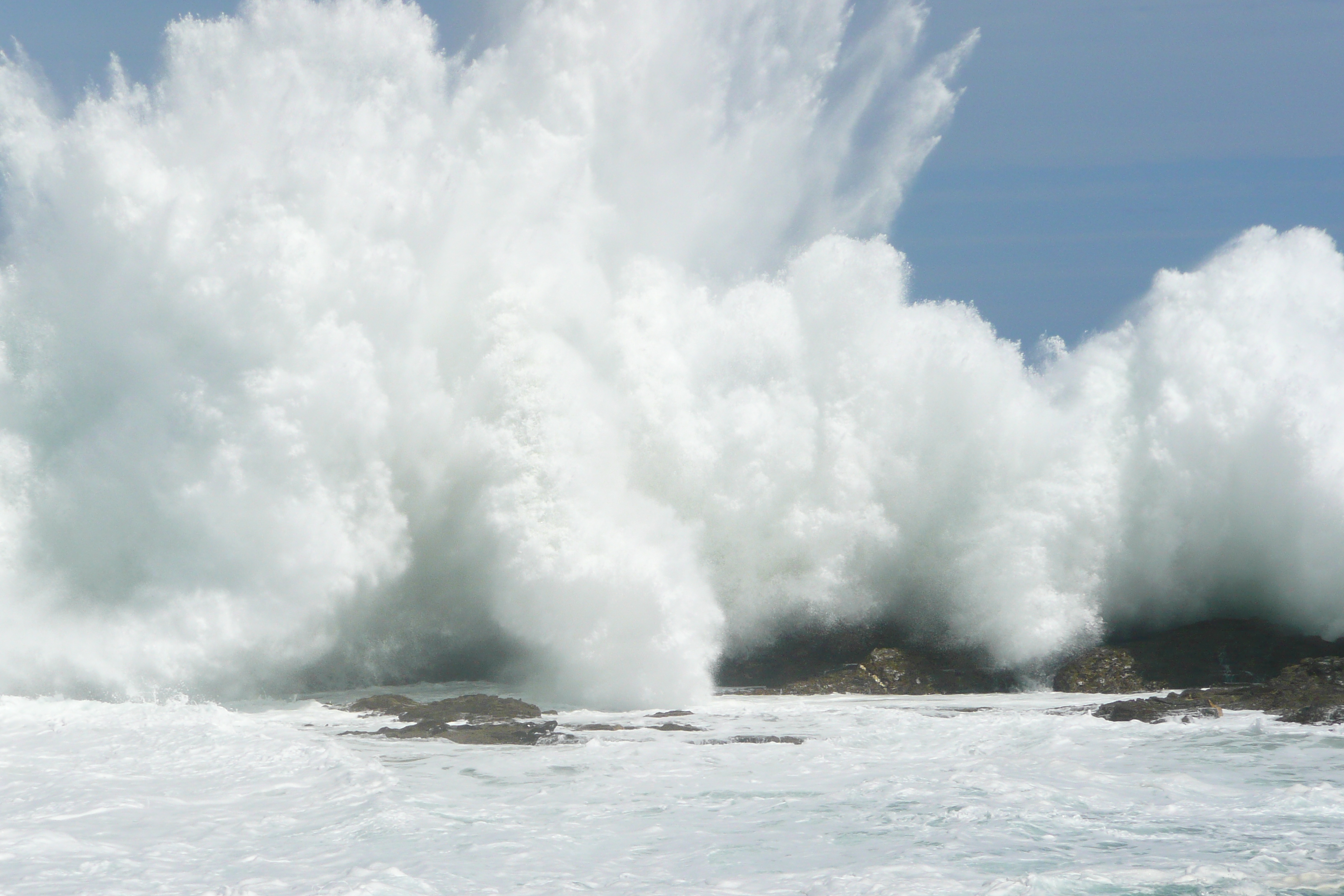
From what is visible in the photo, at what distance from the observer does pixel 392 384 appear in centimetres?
1830

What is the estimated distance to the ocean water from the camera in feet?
24.1

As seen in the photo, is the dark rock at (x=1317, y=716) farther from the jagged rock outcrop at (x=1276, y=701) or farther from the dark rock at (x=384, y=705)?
the dark rock at (x=384, y=705)

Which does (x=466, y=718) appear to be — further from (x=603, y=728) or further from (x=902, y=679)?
(x=902, y=679)

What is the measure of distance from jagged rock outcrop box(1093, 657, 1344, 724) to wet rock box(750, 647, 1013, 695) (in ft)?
9.37

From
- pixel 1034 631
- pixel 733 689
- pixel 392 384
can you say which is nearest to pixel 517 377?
pixel 392 384

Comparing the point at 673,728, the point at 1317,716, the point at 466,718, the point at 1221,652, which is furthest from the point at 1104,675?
the point at 466,718

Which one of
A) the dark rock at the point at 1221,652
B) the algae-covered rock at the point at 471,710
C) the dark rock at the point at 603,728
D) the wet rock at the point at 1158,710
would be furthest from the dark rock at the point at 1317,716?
the algae-covered rock at the point at 471,710

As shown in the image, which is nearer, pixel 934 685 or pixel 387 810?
pixel 387 810

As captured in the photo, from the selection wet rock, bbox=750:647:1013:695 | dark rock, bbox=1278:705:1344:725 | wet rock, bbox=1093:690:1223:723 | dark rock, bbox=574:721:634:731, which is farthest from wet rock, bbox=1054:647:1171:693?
dark rock, bbox=574:721:634:731

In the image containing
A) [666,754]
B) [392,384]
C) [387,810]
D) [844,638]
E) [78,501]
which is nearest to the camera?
[387,810]

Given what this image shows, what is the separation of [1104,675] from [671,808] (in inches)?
409

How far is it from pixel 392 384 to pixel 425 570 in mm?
3076

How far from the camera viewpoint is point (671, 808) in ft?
31.3

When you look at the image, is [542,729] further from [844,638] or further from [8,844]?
[844,638]
